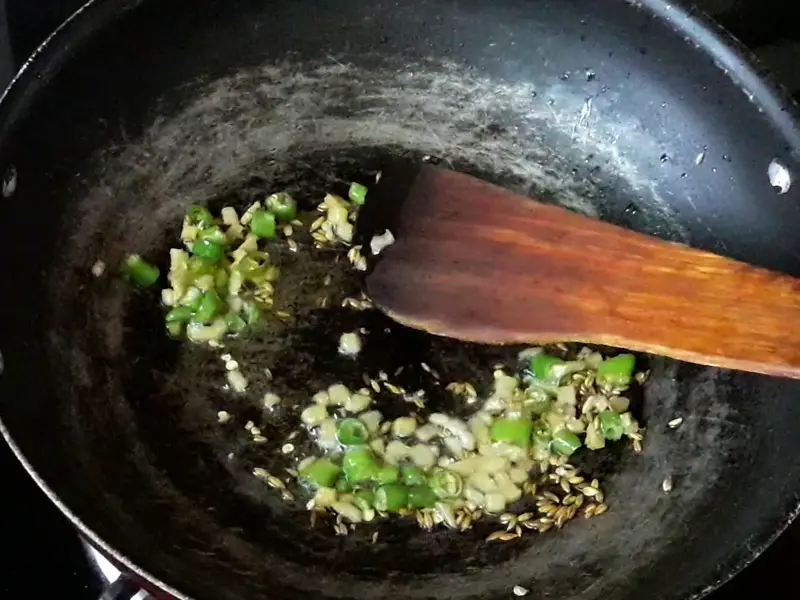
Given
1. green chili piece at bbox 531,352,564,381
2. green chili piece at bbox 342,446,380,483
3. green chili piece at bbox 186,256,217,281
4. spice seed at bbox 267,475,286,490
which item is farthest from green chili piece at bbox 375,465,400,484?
green chili piece at bbox 186,256,217,281

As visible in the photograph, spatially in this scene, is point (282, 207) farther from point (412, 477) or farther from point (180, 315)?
point (412, 477)

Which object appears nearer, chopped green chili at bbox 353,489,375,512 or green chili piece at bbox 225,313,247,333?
chopped green chili at bbox 353,489,375,512

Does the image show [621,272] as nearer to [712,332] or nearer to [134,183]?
[712,332]

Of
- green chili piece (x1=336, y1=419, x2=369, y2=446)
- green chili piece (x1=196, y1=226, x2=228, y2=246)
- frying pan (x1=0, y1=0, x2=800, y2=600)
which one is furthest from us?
green chili piece (x1=196, y1=226, x2=228, y2=246)

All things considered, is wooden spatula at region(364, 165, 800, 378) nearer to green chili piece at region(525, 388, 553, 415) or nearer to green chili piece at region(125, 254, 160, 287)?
green chili piece at region(525, 388, 553, 415)

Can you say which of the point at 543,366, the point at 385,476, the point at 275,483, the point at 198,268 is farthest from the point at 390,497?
the point at 198,268

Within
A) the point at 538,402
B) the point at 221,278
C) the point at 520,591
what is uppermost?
the point at 221,278
